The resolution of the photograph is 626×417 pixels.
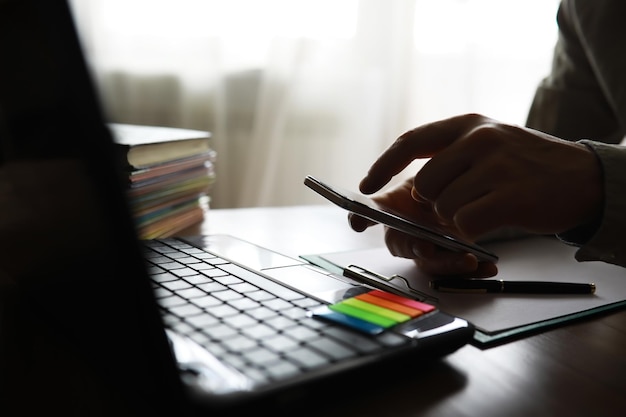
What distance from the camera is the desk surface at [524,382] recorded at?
0.35m

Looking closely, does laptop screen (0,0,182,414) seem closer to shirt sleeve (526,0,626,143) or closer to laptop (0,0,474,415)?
laptop (0,0,474,415)

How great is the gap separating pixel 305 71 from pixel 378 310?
1.22m

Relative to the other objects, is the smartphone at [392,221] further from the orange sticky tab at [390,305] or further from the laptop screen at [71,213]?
the laptop screen at [71,213]

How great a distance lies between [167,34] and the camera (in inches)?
55.4

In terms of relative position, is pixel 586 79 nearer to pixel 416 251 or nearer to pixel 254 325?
pixel 416 251

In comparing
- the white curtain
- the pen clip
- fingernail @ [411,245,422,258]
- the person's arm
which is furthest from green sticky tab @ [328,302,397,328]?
the white curtain

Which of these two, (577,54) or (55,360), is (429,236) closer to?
(55,360)

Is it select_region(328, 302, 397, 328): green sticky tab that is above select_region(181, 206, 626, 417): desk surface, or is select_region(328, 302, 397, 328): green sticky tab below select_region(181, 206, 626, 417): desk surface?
above

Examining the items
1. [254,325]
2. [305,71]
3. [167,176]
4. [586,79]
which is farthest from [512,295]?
[305,71]

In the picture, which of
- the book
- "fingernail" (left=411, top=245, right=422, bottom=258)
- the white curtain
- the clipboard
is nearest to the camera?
the clipboard

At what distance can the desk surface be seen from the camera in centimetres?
35

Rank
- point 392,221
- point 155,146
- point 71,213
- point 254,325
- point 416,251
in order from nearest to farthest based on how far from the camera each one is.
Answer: point 71,213 → point 254,325 → point 392,221 → point 416,251 → point 155,146

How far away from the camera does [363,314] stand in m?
0.41

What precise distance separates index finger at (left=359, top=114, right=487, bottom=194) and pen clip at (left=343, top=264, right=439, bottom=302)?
82 mm
